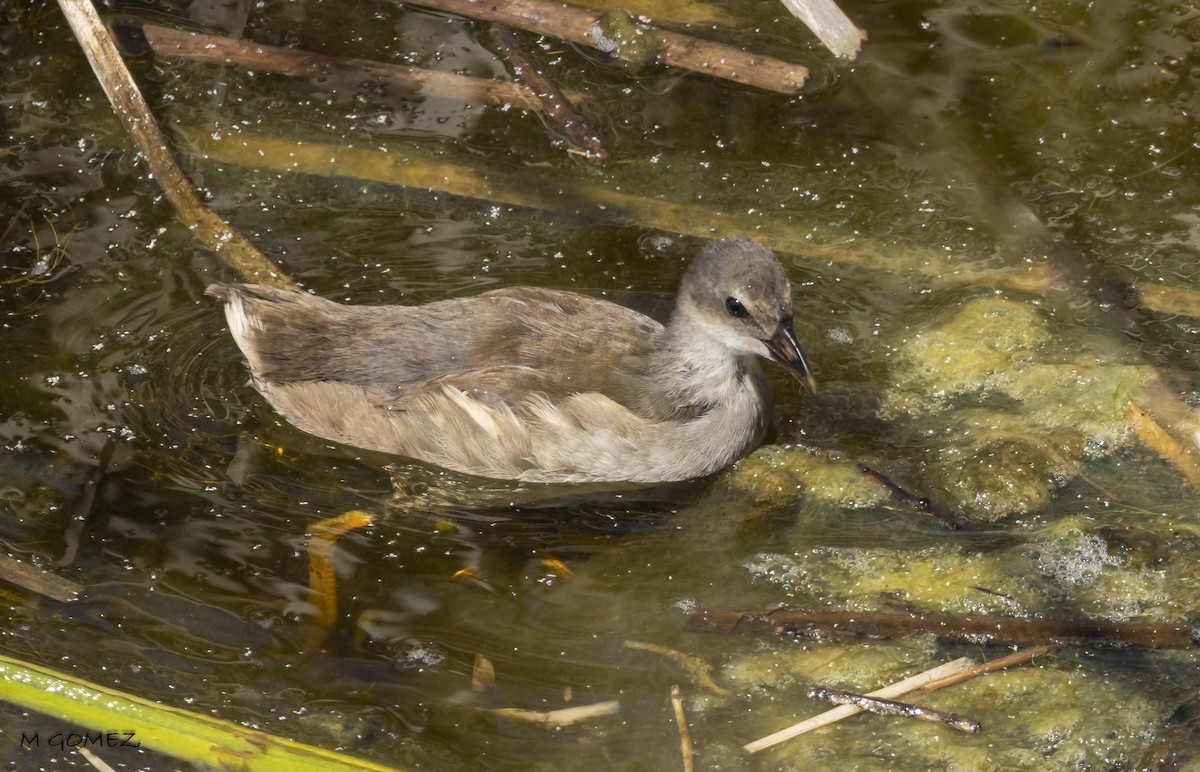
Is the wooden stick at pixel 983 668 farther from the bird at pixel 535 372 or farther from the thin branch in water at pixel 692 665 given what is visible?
the bird at pixel 535 372

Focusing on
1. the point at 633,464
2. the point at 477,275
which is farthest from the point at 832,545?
the point at 477,275

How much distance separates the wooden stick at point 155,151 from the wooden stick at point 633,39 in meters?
1.59

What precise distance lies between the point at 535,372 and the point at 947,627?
1.63 meters

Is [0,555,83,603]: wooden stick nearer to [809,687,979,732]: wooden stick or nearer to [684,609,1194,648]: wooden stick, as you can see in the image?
[684,609,1194,648]: wooden stick

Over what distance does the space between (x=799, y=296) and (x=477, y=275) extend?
133 centimetres

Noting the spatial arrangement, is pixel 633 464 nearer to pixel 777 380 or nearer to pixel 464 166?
pixel 777 380

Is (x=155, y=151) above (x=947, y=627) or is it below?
above

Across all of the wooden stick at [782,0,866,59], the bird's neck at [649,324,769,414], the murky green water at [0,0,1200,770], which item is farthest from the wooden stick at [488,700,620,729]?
the wooden stick at [782,0,866,59]

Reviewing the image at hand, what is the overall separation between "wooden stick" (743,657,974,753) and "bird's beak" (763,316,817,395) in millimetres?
1049

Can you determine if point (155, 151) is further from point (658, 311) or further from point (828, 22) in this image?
point (828, 22)

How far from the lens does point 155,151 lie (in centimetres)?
554

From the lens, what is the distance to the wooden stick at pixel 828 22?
6000mm

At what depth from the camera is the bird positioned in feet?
15.1

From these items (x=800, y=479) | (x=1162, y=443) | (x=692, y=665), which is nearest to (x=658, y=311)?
(x=800, y=479)
